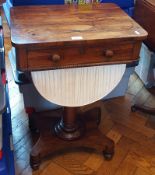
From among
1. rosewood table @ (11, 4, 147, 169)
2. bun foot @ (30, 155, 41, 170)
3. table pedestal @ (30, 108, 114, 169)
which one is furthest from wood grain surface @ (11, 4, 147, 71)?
bun foot @ (30, 155, 41, 170)

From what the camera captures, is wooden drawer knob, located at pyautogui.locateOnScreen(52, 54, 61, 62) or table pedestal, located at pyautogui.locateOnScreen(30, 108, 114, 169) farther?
table pedestal, located at pyautogui.locateOnScreen(30, 108, 114, 169)

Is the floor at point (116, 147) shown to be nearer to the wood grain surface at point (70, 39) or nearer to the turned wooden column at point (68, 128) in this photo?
the turned wooden column at point (68, 128)

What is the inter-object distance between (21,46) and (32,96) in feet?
2.09

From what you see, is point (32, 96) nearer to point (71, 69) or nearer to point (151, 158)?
point (71, 69)

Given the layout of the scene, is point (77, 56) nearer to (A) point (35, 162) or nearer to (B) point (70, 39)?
(B) point (70, 39)

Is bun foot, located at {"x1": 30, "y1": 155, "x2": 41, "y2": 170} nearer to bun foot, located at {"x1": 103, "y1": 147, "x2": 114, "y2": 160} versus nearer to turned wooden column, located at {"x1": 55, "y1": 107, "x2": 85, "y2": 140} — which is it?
turned wooden column, located at {"x1": 55, "y1": 107, "x2": 85, "y2": 140}

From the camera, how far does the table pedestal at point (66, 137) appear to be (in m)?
1.31

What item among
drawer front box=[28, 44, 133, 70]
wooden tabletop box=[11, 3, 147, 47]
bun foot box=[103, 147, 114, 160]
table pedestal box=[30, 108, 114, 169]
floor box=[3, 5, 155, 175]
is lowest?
floor box=[3, 5, 155, 175]

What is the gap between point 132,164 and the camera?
1.37 meters

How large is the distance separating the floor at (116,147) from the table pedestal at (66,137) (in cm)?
6

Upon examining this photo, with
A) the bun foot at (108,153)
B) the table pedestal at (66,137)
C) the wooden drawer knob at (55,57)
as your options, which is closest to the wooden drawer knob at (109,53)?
the wooden drawer knob at (55,57)

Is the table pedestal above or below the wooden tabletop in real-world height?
below

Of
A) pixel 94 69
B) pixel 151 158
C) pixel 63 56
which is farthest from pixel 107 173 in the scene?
pixel 63 56

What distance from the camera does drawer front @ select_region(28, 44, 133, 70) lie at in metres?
0.99
